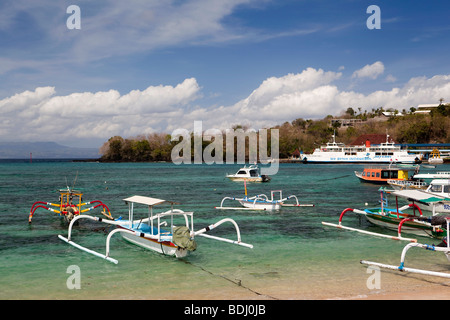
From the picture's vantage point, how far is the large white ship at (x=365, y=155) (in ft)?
412

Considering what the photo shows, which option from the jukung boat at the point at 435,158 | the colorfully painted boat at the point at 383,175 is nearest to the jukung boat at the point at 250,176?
the colorfully painted boat at the point at 383,175

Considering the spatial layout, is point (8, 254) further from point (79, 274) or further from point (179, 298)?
point (179, 298)

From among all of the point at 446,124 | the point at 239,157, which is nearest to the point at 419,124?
the point at 446,124

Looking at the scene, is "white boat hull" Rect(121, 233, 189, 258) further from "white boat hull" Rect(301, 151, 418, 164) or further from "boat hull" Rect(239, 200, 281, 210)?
"white boat hull" Rect(301, 151, 418, 164)

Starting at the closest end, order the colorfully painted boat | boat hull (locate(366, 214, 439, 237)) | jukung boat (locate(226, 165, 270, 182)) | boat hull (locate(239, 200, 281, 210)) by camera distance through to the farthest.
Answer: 1. boat hull (locate(366, 214, 439, 237))
2. boat hull (locate(239, 200, 281, 210))
3. the colorfully painted boat
4. jukung boat (locate(226, 165, 270, 182))

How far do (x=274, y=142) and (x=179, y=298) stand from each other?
531 ft

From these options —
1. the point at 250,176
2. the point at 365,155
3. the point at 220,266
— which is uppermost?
the point at 365,155

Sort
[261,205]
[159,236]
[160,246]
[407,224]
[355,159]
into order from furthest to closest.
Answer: [355,159] → [261,205] → [407,224] → [160,246] → [159,236]

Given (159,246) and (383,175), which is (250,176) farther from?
(159,246)

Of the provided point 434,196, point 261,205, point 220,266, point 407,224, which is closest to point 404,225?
point 407,224

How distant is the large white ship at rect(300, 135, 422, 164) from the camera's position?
4938 inches

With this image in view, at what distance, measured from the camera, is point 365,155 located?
13088 centimetres

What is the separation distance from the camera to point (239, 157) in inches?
7141

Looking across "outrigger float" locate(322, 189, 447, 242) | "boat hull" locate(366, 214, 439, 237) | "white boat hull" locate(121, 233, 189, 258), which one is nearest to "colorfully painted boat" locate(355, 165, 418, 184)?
"outrigger float" locate(322, 189, 447, 242)
